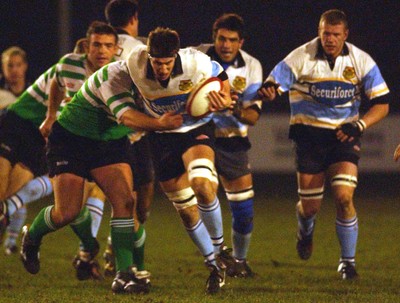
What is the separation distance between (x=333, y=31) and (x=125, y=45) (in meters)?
1.64

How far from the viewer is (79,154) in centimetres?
747

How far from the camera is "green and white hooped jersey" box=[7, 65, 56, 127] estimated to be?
29.8 ft

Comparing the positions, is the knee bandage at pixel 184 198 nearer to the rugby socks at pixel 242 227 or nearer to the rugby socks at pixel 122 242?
the rugby socks at pixel 122 242

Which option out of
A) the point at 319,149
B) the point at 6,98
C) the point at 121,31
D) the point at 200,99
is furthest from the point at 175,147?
the point at 6,98

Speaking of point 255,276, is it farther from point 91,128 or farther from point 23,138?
point 23,138

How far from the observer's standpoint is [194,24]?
19.7 m

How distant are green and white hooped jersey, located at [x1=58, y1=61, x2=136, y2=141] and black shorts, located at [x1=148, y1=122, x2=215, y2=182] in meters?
0.37

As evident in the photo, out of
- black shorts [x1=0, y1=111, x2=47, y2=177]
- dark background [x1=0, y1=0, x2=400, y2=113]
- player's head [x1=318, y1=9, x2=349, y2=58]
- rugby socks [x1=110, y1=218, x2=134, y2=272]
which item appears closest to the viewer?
rugby socks [x1=110, y1=218, x2=134, y2=272]

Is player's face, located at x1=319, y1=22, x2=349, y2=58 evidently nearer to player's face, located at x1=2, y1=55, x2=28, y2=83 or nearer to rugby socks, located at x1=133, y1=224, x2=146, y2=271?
rugby socks, located at x1=133, y1=224, x2=146, y2=271

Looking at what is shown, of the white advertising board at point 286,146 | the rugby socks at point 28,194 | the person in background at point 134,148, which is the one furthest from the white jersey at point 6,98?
the white advertising board at point 286,146

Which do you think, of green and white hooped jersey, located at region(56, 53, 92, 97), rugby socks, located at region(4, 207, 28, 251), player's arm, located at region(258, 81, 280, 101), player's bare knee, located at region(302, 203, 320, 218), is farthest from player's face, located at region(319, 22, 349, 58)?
rugby socks, located at region(4, 207, 28, 251)

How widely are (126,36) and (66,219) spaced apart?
1926 mm

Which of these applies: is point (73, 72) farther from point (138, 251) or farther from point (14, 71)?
point (14, 71)

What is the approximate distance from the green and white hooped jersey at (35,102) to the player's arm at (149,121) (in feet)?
6.90
